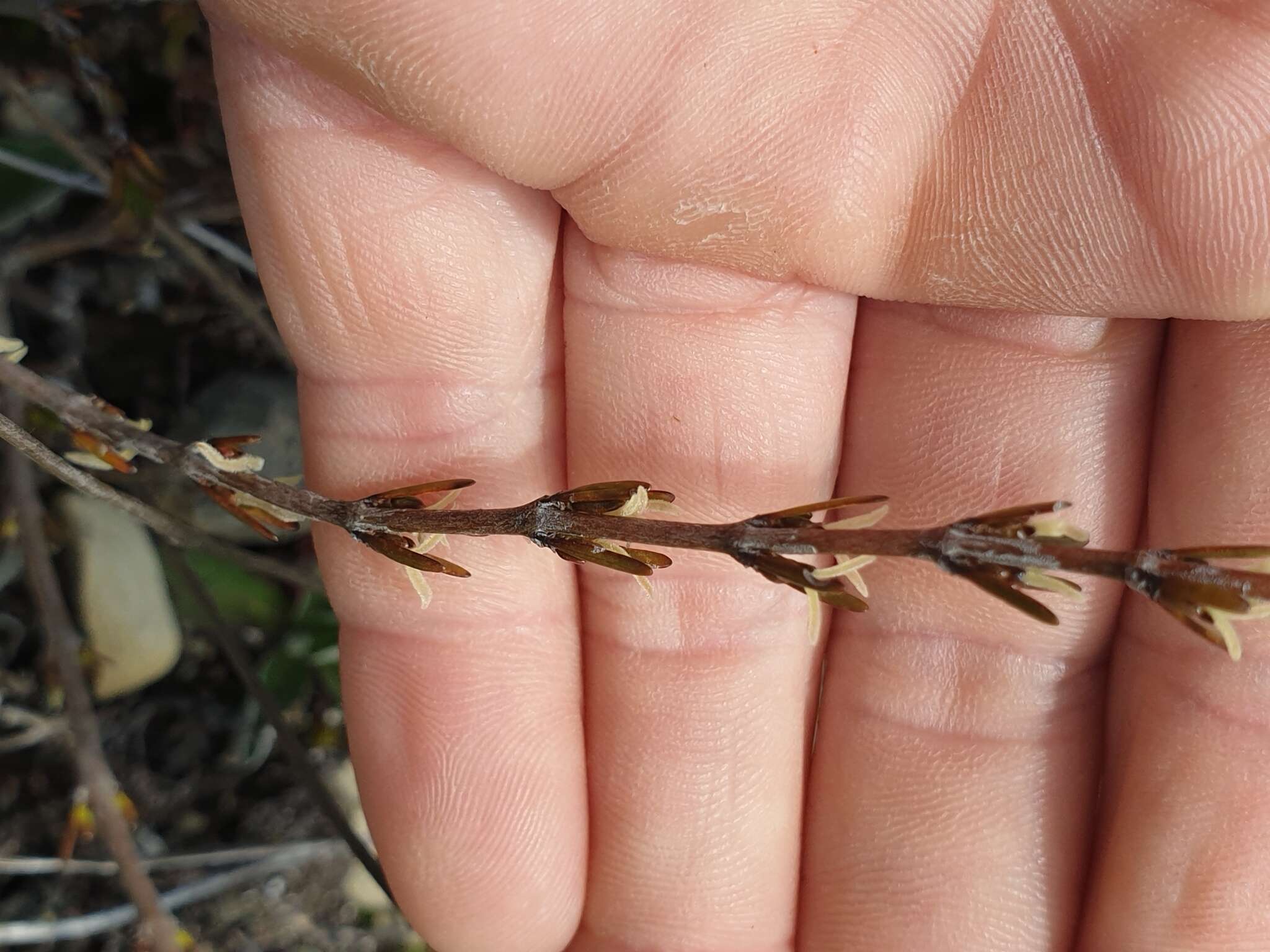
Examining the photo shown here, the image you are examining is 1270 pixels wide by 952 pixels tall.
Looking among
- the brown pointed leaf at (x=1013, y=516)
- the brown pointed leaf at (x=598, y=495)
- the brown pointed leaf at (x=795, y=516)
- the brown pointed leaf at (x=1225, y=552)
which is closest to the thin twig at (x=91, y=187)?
the brown pointed leaf at (x=598, y=495)

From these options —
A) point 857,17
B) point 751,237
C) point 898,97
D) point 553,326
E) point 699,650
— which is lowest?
point 699,650

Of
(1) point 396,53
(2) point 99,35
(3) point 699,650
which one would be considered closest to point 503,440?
(3) point 699,650

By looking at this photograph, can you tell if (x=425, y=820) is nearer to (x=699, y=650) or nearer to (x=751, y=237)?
(x=699, y=650)

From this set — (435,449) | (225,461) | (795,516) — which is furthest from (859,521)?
(225,461)

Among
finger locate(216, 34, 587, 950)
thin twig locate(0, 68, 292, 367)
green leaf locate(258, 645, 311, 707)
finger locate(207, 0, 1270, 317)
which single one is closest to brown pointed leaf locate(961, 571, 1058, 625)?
finger locate(207, 0, 1270, 317)

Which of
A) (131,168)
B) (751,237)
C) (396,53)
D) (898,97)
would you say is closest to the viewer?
(396,53)

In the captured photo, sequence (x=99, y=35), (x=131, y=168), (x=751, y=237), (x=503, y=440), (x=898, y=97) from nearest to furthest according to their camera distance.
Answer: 1. (x=898, y=97)
2. (x=751, y=237)
3. (x=503, y=440)
4. (x=131, y=168)
5. (x=99, y=35)
